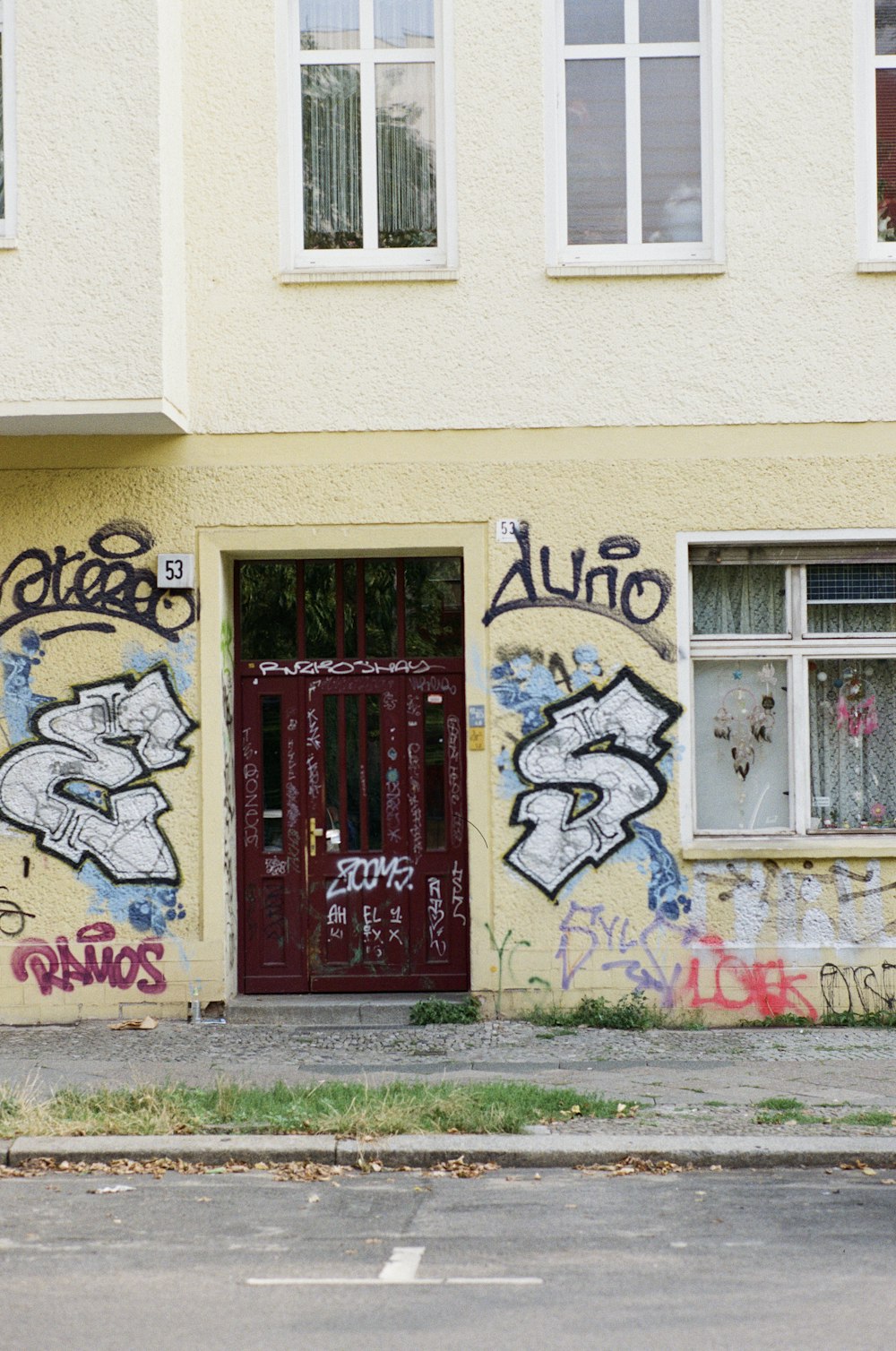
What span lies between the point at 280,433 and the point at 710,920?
12.7ft

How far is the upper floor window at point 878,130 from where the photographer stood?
9117 mm

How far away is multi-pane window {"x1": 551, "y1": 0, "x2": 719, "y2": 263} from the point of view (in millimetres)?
9227

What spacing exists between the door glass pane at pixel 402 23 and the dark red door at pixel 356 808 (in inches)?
124

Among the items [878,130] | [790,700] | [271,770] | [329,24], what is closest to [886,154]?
[878,130]

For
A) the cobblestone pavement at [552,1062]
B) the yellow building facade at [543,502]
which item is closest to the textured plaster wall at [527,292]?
the yellow building facade at [543,502]

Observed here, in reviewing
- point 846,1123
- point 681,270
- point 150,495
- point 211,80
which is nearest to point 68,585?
point 150,495

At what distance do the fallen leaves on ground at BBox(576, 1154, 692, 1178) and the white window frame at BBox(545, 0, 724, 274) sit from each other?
5178 millimetres

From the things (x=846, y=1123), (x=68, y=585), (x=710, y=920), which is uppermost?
(x=68, y=585)

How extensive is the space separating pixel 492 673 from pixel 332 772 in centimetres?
121

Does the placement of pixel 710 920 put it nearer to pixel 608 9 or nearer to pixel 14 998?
pixel 14 998

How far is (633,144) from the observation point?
9.27 meters

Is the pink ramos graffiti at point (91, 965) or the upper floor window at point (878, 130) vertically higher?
the upper floor window at point (878, 130)

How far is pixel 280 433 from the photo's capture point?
30.0 feet

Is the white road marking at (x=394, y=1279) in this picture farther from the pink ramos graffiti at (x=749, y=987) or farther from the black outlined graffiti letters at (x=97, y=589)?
the black outlined graffiti letters at (x=97, y=589)
